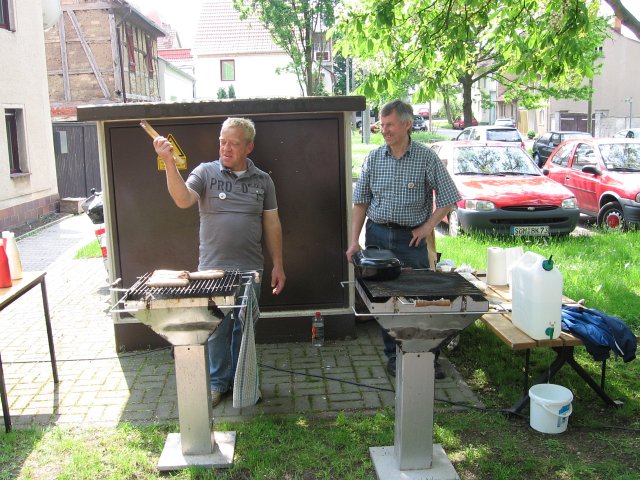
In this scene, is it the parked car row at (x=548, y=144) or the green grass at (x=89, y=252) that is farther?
the parked car row at (x=548, y=144)

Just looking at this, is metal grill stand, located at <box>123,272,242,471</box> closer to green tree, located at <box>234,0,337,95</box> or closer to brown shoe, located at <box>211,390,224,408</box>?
brown shoe, located at <box>211,390,224,408</box>

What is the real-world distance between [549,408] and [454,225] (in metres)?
6.63

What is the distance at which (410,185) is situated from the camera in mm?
4699

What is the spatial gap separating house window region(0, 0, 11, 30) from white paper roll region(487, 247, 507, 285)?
39.6ft

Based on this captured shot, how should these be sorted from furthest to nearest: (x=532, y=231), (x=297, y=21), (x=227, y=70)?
(x=227, y=70) < (x=297, y=21) < (x=532, y=231)

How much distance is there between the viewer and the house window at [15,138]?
1355 cm

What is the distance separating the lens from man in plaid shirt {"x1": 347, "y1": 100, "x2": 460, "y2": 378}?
470 centimetres

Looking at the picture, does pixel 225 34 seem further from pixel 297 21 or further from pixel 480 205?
pixel 480 205

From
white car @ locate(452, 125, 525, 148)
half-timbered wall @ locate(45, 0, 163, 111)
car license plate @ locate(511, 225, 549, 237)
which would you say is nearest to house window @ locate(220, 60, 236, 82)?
half-timbered wall @ locate(45, 0, 163, 111)

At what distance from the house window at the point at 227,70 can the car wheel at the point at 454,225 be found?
39.6 meters

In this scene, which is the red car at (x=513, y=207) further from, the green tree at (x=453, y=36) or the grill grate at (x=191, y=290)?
the grill grate at (x=191, y=290)

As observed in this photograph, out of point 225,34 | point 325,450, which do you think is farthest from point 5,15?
point 225,34

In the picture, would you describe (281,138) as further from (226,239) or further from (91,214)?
(91,214)

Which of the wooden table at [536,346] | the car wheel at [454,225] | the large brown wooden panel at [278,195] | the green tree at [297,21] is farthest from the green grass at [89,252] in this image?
the green tree at [297,21]
